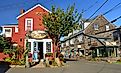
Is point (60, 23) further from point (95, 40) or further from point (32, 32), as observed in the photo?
point (95, 40)

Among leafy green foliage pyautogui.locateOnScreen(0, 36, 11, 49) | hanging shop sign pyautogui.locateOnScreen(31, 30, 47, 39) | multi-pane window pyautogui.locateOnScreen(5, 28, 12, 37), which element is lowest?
leafy green foliage pyautogui.locateOnScreen(0, 36, 11, 49)

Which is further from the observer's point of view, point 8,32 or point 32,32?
point 8,32

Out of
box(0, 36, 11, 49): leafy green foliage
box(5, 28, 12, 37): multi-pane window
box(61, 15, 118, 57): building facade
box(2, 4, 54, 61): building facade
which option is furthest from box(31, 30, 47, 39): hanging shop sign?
box(61, 15, 118, 57): building facade

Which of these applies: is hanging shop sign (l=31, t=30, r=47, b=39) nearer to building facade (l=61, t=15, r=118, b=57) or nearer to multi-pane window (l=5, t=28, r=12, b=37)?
multi-pane window (l=5, t=28, r=12, b=37)

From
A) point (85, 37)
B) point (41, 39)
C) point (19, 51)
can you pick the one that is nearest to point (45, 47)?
point (41, 39)

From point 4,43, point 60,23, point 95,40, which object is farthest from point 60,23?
point 95,40

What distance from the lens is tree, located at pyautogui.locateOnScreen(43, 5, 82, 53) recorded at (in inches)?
1201

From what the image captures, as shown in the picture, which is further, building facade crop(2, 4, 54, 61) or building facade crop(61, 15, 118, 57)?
building facade crop(61, 15, 118, 57)

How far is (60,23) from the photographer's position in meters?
30.4

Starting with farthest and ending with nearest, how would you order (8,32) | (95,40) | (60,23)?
(95,40), (8,32), (60,23)

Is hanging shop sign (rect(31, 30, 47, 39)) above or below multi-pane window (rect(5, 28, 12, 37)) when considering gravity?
below

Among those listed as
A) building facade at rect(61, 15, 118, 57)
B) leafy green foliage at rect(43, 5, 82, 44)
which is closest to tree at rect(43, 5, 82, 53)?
leafy green foliage at rect(43, 5, 82, 44)

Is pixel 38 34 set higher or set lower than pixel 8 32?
lower

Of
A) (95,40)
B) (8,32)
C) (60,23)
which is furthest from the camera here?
(95,40)
